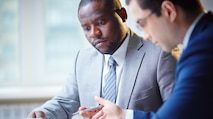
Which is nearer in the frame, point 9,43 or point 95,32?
point 95,32

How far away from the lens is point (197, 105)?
74 centimetres

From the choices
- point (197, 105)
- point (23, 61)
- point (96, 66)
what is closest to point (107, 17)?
point (96, 66)

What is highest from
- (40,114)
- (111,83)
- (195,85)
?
(195,85)

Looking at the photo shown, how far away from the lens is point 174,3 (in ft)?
2.74

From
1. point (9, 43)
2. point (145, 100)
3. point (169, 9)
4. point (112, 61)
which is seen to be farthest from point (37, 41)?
point (169, 9)

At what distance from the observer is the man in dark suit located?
742 mm

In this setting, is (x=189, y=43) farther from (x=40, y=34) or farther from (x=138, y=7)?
(x=40, y=34)

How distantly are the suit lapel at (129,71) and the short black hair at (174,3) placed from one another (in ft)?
1.47

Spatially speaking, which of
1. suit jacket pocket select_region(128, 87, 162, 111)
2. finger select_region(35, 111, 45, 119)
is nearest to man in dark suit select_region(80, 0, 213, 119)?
suit jacket pocket select_region(128, 87, 162, 111)

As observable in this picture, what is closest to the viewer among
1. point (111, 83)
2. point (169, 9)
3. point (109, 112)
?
point (169, 9)

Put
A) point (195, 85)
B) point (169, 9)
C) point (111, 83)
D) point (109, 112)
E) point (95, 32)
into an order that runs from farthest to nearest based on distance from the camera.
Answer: point (111, 83)
point (95, 32)
point (109, 112)
point (169, 9)
point (195, 85)

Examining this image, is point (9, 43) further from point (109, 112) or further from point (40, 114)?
point (109, 112)

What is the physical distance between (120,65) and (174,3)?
1.78 ft

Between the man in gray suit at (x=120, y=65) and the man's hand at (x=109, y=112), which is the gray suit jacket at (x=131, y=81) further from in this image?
the man's hand at (x=109, y=112)
